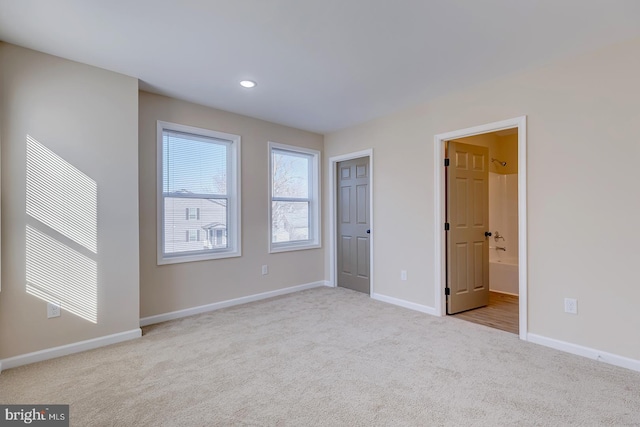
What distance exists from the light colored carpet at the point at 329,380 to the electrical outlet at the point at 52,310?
0.39 meters

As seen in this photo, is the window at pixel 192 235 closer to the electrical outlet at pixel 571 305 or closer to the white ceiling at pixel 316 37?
the white ceiling at pixel 316 37

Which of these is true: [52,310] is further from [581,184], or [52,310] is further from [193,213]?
[581,184]

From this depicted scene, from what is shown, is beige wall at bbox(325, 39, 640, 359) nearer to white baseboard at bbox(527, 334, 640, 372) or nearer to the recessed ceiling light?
white baseboard at bbox(527, 334, 640, 372)

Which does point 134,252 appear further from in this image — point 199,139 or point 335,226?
point 335,226

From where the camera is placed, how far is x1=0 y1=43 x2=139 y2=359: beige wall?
8.11 feet

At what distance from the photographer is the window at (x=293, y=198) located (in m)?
4.70

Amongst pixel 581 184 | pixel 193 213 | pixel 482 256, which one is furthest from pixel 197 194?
pixel 581 184

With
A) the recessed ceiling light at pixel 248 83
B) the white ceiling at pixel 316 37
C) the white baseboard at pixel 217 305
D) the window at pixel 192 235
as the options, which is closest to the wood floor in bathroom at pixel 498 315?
the white baseboard at pixel 217 305

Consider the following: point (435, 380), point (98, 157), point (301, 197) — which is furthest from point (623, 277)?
point (98, 157)

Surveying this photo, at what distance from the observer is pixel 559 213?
2.75 meters

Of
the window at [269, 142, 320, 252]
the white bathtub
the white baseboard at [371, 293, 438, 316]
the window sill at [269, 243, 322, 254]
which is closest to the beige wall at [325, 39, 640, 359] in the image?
the white baseboard at [371, 293, 438, 316]

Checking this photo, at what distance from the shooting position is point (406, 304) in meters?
4.01

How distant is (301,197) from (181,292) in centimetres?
224

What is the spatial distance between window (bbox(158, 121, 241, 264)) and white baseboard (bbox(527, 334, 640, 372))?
3.38 meters
